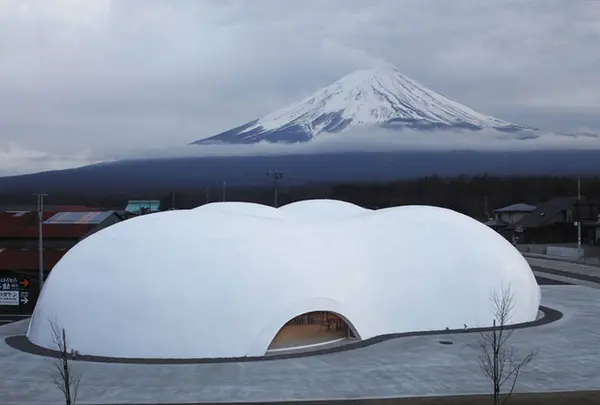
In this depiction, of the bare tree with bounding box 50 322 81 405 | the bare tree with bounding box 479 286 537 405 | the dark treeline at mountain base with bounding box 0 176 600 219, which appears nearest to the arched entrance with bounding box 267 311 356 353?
the bare tree with bounding box 479 286 537 405

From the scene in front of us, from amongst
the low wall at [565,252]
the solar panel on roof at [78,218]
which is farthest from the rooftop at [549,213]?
the solar panel on roof at [78,218]

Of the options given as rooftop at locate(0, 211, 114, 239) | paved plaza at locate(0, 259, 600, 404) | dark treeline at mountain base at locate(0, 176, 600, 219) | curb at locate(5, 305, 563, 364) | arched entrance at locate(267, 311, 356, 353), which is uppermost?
dark treeline at mountain base at locate(0, 176, 600, 219)

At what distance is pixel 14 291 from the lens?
1276 inches

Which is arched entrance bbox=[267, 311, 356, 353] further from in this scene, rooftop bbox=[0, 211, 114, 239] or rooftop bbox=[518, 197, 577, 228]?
rooftop bbox=[518, 197, 577, 228]

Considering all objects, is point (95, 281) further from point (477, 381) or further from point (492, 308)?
point (492, 308)

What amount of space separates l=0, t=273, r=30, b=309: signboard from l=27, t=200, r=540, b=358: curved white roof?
781 centimetres

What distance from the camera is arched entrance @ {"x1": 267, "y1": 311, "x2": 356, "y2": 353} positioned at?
23.2 m

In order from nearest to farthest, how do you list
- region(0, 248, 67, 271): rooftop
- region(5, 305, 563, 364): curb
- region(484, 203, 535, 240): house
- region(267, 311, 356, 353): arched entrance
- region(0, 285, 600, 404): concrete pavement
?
region(0, 285, 600, 404): concrete pavement → region(5, 305, 563, 364): curb → region(267, 311, 356, 353): arched entrance → region(0, 248, 67, 271): rooftop → region(484, 203, 535, 240): house

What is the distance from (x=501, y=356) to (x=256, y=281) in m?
7.49

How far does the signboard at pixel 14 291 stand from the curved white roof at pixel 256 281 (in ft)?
25.6

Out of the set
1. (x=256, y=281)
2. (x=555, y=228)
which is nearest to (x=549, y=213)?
(x=555, y=228)

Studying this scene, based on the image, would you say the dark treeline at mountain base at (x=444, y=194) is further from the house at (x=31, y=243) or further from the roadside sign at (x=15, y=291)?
the roadside sign at (x=15, y=291)

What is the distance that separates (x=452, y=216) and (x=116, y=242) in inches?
510

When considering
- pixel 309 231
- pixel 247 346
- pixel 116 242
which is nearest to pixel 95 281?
pixel 116 242
